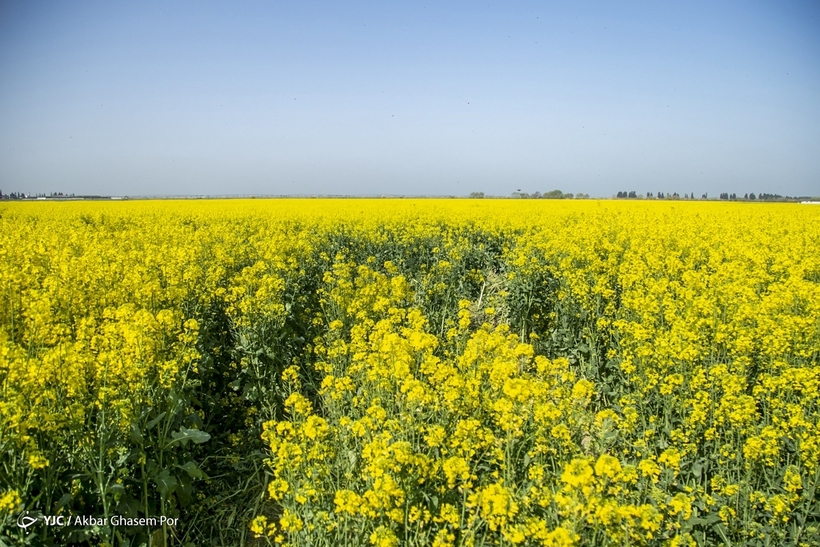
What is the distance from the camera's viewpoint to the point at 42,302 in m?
3.75

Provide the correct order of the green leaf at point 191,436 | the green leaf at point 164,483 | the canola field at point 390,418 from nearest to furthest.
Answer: the canola field at point 390,418
the green leaf at point 164,483
the green leaf at point 191,436

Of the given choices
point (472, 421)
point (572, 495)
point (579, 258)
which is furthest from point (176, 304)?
point (579, 258)

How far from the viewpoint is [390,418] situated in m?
3.52

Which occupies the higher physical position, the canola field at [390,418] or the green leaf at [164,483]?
the canola field at [390,418]

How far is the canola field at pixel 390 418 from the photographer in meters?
2.60

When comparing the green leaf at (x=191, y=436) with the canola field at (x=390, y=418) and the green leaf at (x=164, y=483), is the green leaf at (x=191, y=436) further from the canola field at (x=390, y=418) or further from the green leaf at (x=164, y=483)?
the green leaf at (x=164, y=483)

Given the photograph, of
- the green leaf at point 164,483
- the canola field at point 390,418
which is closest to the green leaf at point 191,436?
the canola field at point 390,418

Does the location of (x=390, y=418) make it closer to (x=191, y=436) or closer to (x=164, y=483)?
(x=191, y=436)

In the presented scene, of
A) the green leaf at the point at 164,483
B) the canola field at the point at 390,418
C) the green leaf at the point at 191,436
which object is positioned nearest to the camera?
the canola field at the point at 390,418

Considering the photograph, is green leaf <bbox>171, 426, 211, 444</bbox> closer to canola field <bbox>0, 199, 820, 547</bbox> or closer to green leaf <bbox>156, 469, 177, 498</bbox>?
canola field <bbox>0, 199, 820, 547</bbox>

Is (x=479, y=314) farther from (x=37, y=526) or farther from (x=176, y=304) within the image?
(x=37, y=526)

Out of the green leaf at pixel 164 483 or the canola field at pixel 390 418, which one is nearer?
the canola field at pixel 390 418

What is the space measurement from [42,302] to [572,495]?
409cm

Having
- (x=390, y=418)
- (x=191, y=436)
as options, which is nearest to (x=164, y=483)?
(x=191, y=436)
